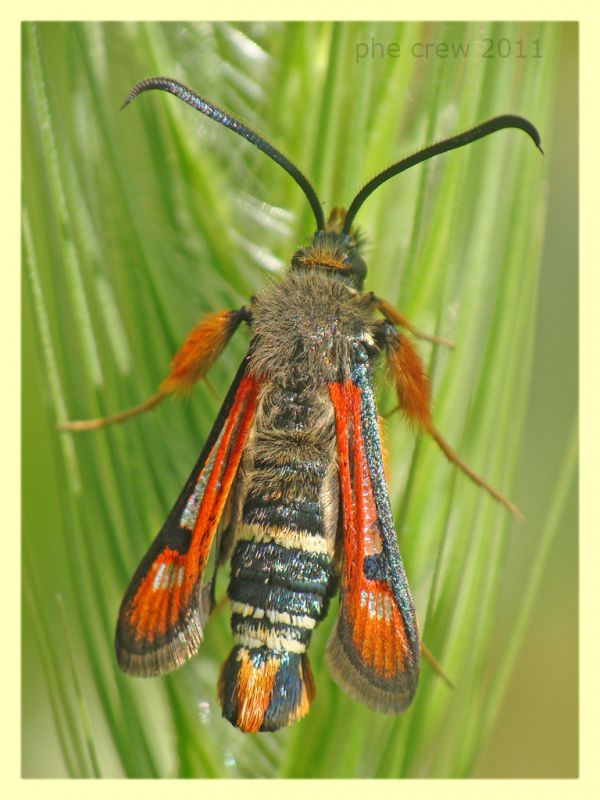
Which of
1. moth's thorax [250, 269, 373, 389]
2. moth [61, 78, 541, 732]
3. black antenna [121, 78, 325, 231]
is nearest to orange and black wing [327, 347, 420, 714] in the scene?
moth [61, 78, 541, 732]

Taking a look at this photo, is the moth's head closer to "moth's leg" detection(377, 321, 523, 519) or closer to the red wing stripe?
"moth's leg" detection(377, 321, 523, 519)

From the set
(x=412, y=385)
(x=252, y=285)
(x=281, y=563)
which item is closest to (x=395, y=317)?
(x=412, y=385)

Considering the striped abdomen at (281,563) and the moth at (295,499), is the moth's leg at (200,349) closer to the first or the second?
the moth at (295,499)

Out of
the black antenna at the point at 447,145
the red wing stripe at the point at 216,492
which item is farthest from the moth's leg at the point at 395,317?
the red wing stripe at the point at 216,492

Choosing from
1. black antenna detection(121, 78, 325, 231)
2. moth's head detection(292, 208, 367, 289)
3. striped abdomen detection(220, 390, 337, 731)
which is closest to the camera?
striped abdomen detection(220, 390, 337, 731)

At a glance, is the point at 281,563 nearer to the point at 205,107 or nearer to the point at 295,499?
the point at 295,499
